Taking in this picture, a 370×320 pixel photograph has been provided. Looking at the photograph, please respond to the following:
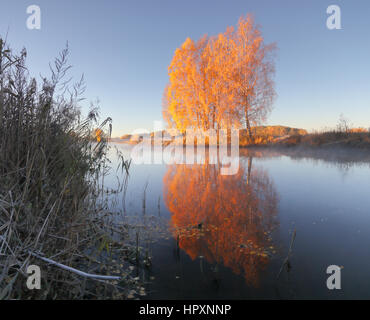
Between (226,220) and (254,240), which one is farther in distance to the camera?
(226,220)

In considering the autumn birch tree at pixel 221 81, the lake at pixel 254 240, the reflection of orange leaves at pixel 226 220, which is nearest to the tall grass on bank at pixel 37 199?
the lake at pixel 254 240

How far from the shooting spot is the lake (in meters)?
2.24

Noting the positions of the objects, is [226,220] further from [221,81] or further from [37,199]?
[221,81]

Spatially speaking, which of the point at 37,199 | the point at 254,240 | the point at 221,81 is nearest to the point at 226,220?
the point at 254,240

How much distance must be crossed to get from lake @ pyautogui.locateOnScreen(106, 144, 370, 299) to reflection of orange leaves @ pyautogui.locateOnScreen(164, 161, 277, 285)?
0.04 feet

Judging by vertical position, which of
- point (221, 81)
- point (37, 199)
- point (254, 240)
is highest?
point (221, 81)

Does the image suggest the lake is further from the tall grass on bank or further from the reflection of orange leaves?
the tall grass on bank

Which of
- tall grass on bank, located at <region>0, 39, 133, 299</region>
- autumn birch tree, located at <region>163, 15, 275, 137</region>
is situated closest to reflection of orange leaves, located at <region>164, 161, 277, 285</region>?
tall grass on bank, located at <region>0, 39, 133, 299</region>

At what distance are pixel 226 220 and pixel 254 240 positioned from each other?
2.74 ft

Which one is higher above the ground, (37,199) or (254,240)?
(37,199)

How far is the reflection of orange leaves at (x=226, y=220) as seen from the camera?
2.79 m

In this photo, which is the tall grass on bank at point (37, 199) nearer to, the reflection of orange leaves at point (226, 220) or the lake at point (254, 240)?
the lake at point (254, 240)

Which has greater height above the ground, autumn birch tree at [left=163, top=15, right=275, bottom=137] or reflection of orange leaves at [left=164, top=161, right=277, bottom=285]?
autumn birch tree at [left=163, top=15, right=275, bottom=137]

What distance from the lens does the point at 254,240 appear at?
3.24m
